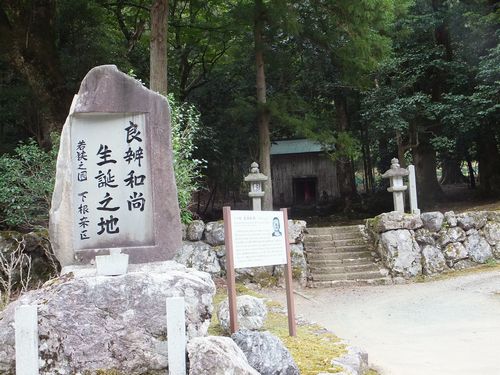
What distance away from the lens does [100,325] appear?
4082mm

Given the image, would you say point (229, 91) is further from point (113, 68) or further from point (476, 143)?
point (113, 68)

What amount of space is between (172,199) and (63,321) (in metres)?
1.64

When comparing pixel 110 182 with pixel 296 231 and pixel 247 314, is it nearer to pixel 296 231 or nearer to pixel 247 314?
pixel 247 314

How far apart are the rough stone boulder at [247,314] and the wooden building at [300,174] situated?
59.1 ft

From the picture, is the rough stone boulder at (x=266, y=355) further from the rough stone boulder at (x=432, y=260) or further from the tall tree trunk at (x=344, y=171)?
the tall tree trunk at (x=344, y=171)

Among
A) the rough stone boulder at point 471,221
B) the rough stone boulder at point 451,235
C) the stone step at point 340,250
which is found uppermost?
the rough stone boulder at point 471,221

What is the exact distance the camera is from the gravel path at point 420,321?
5.49 m

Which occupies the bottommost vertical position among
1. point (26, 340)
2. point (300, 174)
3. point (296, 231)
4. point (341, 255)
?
point (341, 255)

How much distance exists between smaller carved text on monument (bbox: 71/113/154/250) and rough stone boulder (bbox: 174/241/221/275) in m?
6.09

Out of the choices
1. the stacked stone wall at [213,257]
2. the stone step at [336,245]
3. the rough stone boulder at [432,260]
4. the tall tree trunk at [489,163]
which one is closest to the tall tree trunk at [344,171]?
the tall tree trunk at [489,163]

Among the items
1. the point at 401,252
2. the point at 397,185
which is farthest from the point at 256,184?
the point at 401,252

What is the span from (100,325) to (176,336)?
2.42 ft

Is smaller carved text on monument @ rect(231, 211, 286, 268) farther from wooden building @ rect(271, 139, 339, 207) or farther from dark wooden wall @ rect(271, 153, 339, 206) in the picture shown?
dark wooden wall @ rect(271, 153, 339, 206)

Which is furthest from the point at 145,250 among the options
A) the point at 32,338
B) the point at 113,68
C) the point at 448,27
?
the point at 448,27
